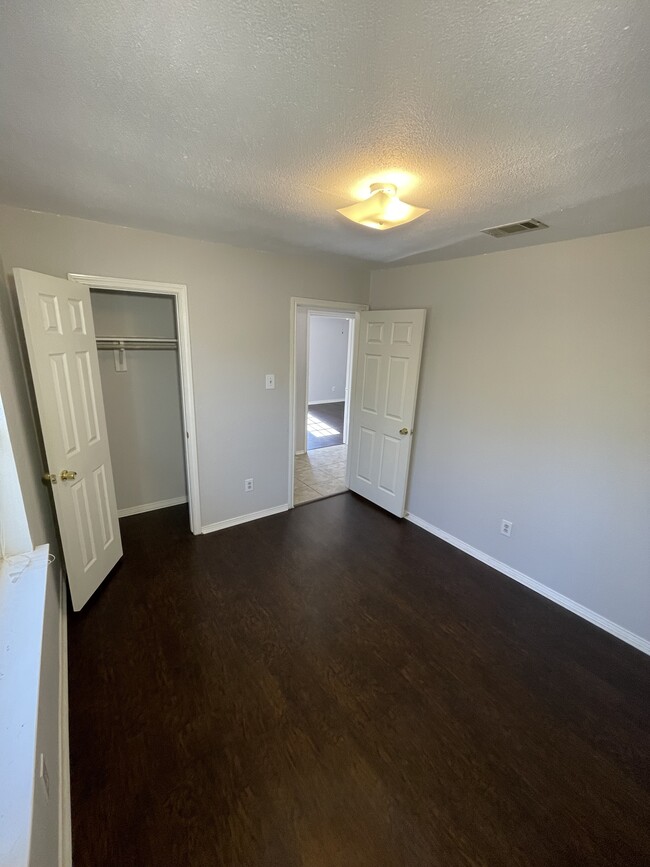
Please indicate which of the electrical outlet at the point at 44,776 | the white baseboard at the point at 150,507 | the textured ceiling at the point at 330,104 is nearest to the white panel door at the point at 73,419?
the textured ceiling at the point at 330,104

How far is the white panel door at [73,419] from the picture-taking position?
1.80 meters

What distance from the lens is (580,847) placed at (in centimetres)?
124

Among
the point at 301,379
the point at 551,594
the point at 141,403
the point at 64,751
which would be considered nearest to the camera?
the point at 64,751

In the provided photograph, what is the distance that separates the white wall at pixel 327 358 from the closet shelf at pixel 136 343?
16.0ft

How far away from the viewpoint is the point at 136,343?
298 centimetres

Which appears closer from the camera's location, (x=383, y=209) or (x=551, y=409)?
(x=383, y=209)

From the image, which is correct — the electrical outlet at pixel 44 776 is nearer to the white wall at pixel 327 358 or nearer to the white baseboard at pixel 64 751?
the white baseboard at pixel 64 751

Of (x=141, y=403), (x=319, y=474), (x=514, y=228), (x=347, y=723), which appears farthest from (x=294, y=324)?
(x=347, y=723)

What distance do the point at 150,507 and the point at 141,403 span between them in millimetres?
1035

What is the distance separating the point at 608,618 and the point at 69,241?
4085 millimetres

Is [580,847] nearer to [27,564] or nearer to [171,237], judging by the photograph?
[27,564]

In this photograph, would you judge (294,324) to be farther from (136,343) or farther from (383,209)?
(383,209)

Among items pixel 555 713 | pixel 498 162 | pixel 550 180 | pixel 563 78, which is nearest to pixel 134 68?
pixel 563 78

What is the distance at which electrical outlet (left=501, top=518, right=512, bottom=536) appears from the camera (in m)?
2.64
